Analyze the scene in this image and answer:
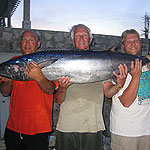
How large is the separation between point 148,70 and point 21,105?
5.97 ft

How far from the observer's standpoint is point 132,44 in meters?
2.27

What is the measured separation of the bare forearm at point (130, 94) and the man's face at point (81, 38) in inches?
31.5

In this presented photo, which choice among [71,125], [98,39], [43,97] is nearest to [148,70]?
[71,125]

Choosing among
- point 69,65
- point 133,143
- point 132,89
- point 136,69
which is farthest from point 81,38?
point 133,143

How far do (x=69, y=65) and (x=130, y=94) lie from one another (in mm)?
860

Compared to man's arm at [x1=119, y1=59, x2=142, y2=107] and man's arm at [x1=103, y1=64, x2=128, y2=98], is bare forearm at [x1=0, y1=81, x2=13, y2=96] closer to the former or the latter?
man's arm at [x1=103, y1=64, x2=128, y2=98]

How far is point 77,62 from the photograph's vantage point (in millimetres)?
2068

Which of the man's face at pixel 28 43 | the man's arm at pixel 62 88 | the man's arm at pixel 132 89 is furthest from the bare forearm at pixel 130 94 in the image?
the man's face at pixel 28 43

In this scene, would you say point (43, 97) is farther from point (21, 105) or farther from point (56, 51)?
point (56, 51)

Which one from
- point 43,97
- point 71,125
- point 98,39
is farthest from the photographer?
point 98,39

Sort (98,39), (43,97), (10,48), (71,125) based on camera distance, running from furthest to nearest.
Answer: (98,39) < (10,48) < (43,97) < (71,125)

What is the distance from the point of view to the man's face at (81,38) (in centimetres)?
223

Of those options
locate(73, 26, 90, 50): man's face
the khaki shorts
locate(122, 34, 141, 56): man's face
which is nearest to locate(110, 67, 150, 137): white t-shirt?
the khaki shorts

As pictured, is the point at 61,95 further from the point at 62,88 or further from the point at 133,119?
the point at 133,119
